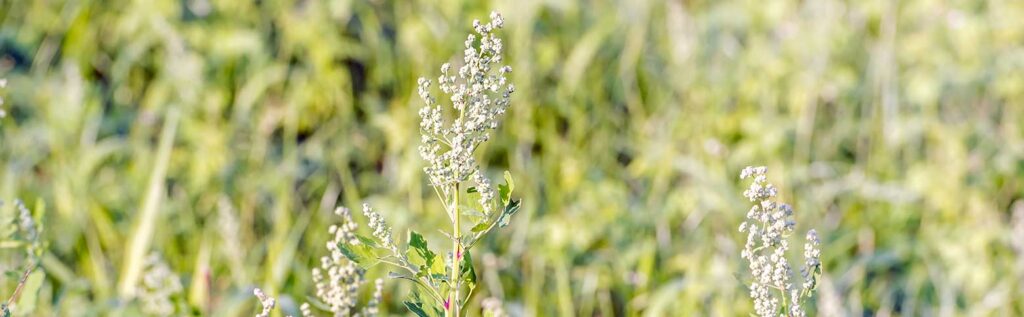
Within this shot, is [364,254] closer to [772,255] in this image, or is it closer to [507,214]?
[507,214]

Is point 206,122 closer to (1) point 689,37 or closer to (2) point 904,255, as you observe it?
(1) point 689,37

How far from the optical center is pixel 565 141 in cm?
346

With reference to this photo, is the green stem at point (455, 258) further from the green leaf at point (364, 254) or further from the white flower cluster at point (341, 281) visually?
the white flower cluster at point (341, 281)

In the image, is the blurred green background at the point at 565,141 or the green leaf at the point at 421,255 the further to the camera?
the blurred green background at the point at 565,141

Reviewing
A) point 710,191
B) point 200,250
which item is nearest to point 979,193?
point 710,191

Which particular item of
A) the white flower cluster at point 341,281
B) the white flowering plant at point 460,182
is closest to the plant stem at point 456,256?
the white flowering plant at point 460,182

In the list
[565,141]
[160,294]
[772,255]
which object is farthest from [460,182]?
[565,141]

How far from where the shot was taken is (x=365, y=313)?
1566 mm

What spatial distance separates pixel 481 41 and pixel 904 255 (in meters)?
2.10

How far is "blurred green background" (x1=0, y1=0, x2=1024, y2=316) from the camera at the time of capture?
9.18 ft

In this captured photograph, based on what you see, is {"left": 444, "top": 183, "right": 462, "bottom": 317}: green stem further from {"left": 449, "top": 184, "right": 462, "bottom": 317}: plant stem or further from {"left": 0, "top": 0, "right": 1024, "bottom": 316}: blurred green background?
{"left": 0, "top": 0, "right": 1024, "bottom": 316}: blurred green background

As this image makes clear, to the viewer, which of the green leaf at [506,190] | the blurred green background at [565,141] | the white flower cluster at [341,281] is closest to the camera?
the green leaf at [506,190]

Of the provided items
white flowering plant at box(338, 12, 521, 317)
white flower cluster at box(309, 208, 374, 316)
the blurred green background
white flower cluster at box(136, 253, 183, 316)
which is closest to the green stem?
white flowering plant at box(338, 12, 521, 317)

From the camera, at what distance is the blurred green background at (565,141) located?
2.80 metres
